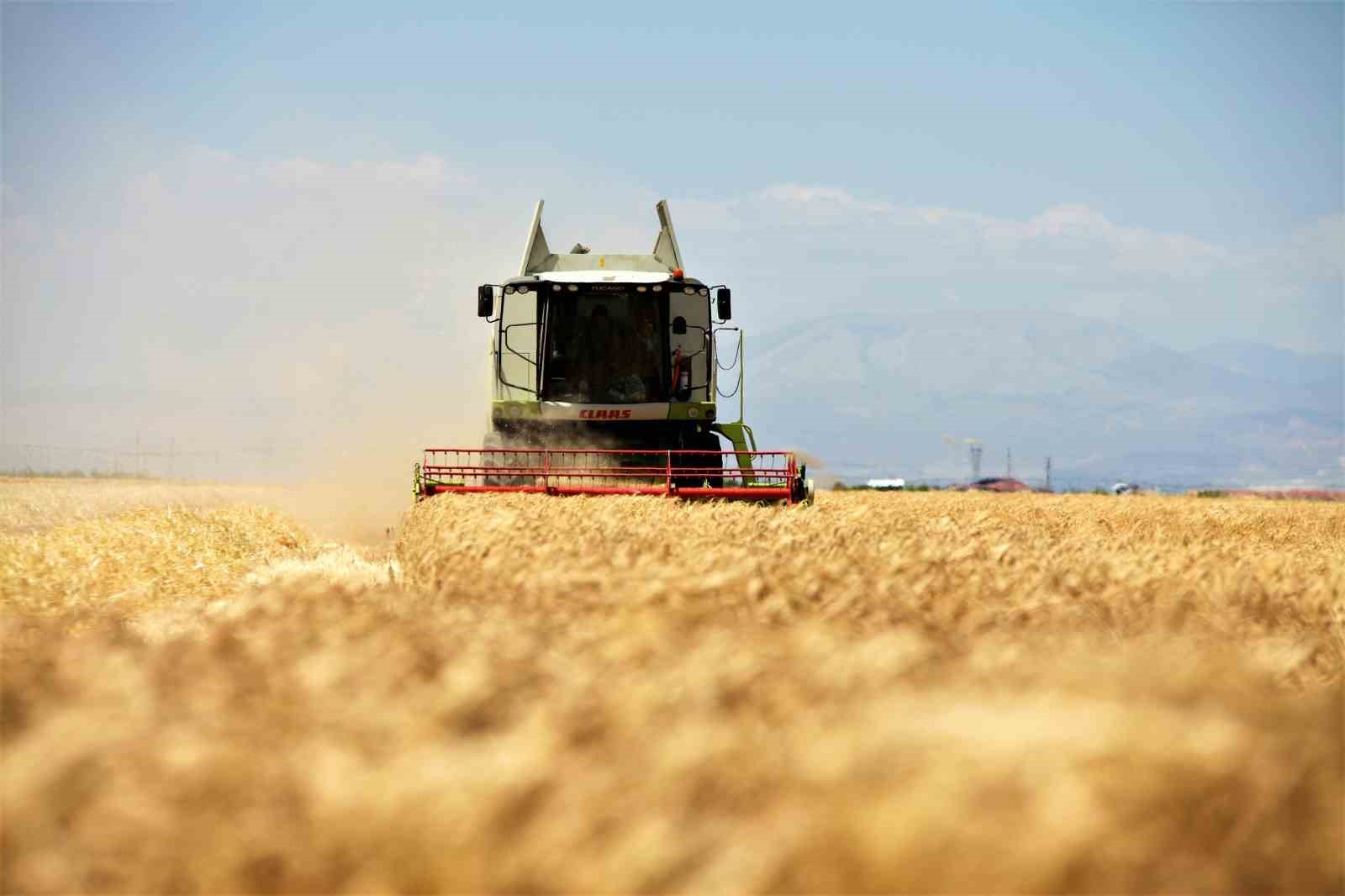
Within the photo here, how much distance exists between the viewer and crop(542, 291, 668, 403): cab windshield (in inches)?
672

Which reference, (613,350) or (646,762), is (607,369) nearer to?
(613,350)

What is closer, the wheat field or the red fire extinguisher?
the wheat field

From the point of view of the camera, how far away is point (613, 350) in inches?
674

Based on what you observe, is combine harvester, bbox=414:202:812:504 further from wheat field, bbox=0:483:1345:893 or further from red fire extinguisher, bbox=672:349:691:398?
wheat field, bbox=0:483:1345:893

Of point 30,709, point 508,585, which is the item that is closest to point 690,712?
point 30,709

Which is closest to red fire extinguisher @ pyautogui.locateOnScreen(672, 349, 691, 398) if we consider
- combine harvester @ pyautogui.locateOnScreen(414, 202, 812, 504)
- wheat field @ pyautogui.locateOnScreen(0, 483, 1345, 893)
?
combine harvester @ pyautogui.locateOnScreen(414, 202, 812, 504)

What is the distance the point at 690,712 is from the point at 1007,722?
633mm

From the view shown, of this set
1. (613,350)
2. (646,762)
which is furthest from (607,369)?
(646,762)

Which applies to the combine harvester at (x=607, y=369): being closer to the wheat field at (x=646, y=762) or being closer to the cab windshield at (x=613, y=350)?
the cab windshield at (x=613, y=350)

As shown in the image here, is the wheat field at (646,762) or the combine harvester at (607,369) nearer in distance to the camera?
the wheat field at (646,762)

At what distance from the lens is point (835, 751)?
7.63 feet

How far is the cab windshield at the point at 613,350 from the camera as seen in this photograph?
17062 millimetres

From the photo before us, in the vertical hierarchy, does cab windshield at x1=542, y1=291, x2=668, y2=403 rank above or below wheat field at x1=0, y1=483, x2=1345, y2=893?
above

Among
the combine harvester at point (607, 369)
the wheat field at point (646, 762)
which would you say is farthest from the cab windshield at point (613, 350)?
the wheat field at point (646, 762)
